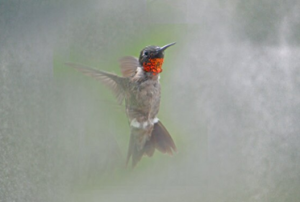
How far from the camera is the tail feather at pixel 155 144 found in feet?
4.98

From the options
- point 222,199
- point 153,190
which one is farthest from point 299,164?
point 153,190

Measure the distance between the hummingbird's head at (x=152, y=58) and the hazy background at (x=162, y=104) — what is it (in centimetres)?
40

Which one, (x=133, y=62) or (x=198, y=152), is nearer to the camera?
(x=133, y=62)

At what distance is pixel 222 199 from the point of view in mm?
1911

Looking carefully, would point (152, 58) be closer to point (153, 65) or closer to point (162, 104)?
point (153, 65)

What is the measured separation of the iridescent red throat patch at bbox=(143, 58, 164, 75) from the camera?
1.27m

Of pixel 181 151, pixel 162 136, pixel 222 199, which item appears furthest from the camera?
pixel 222 199

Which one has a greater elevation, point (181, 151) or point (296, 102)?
point (296, 102)

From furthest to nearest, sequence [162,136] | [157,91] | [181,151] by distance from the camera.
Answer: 1. [181,151]
2. [162,136]
3. [157,91]

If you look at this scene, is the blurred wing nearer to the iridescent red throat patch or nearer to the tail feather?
the iridescent red throat patch

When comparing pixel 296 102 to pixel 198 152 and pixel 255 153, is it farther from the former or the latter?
pixel 198 152

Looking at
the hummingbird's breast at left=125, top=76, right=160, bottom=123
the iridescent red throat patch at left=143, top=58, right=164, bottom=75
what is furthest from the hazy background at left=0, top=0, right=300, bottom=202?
the iridescent red throat patch at left=143, top=58, right=164, bottom=75

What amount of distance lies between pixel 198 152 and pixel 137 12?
2.46 feet

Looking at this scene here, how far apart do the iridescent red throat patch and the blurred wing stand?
0.11 meters
